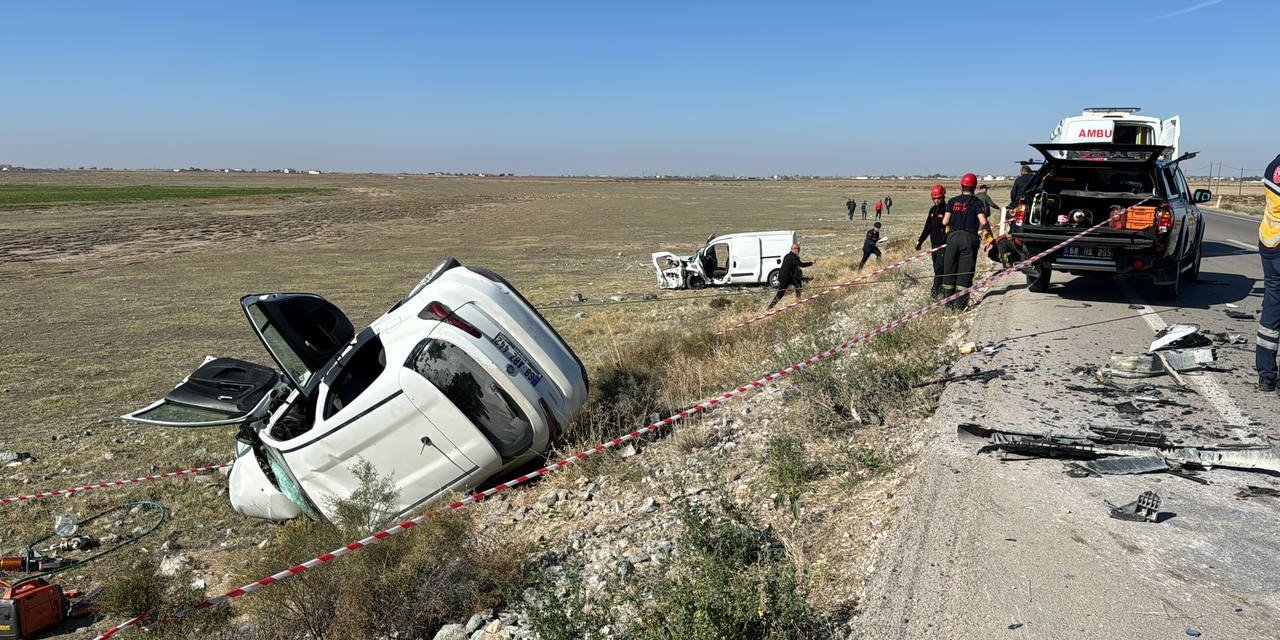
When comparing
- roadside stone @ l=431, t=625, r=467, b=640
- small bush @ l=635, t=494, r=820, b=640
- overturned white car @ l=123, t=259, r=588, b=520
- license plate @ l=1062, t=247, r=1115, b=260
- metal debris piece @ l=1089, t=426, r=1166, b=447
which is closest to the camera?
small bush @ l=635, t=494, r=820, b=640

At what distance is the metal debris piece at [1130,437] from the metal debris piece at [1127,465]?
16 cm

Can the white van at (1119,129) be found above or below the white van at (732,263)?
above

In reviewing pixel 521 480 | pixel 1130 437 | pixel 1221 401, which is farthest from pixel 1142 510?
pixel 521 480

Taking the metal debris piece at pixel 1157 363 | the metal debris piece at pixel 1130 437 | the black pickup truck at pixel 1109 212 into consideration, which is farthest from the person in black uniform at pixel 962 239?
the metal debris piece at pixel 1130 437

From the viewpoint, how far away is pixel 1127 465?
4477 millimetres

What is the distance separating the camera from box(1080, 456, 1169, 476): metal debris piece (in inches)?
174

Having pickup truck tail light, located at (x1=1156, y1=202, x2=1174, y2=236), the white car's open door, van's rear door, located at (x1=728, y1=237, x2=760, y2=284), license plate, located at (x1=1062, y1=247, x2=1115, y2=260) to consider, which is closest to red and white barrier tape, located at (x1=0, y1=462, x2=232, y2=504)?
the white car's open door

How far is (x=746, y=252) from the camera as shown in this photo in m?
20.2

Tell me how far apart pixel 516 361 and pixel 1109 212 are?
7.81 m

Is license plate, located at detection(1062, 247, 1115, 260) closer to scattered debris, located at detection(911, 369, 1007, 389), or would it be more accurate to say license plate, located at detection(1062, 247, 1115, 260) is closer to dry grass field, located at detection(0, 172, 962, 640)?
dry grass field, located at detection(0, 172, 962, 640)

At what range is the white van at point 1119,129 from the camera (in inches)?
591

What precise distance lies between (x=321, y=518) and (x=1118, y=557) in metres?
5.36

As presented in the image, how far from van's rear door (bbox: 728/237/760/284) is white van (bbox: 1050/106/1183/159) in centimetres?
710

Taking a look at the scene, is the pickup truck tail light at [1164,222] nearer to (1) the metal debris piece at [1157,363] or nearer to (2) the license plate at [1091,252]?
(2) the license plate at [1091,252]
